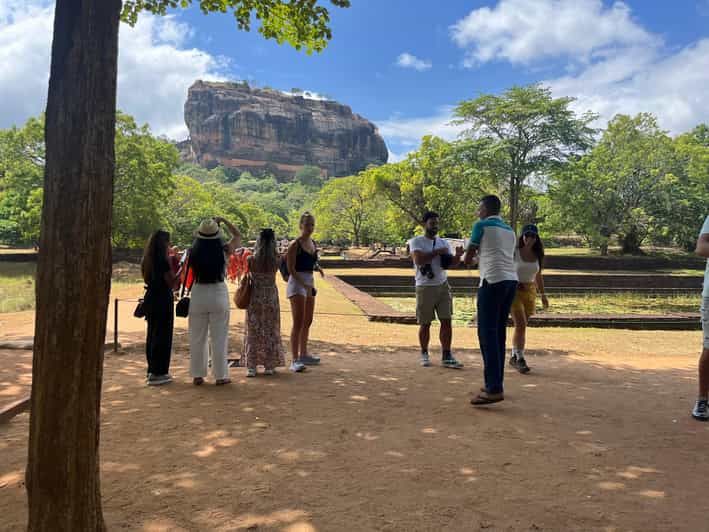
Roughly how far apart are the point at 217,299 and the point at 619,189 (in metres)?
31.5

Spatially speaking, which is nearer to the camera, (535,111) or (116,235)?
(116,235)

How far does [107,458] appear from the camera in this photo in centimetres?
258

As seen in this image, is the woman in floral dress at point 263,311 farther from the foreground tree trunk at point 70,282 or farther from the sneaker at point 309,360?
the foreground tree trunk at point 70,282

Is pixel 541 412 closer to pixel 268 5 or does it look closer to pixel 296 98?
pixel 268 5

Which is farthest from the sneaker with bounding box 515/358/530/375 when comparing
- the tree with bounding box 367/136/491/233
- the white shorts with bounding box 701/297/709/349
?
the tree with bounding box 367/136/491/233

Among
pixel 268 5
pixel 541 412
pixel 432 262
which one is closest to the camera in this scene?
pixel 541 412

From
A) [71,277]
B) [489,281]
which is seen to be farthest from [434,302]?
[71,277]

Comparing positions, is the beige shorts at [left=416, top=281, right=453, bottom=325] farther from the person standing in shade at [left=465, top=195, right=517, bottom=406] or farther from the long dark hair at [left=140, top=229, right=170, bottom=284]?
the long dark hair at [left=140, top=229, right=170, bottom=284]

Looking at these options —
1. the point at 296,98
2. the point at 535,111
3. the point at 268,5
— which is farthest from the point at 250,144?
the point at 268,5

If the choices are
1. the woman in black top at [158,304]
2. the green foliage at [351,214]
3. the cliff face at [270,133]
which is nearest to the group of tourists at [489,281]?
the woman in black top at [158,304]

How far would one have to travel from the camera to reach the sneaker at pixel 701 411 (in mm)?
3266

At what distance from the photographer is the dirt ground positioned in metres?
2.04

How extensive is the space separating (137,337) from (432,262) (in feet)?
13.6

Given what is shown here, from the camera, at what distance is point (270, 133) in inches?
4390
